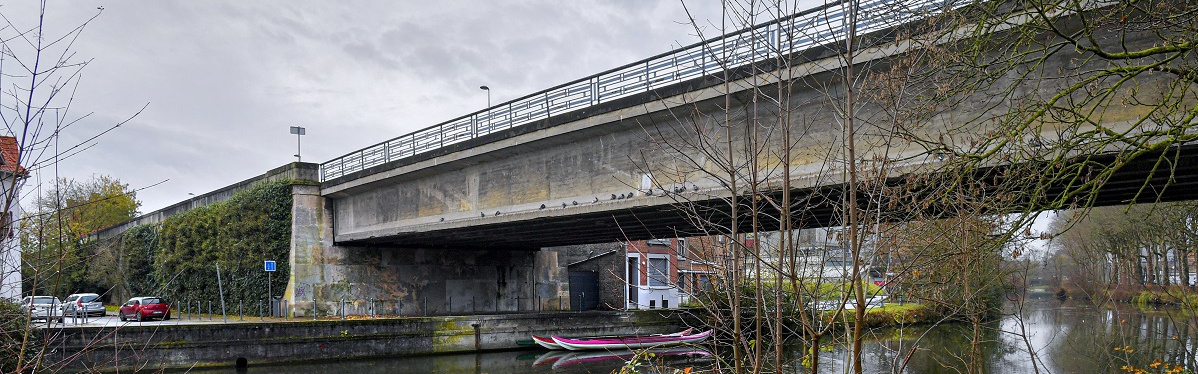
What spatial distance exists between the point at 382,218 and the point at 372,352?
493 centimetres

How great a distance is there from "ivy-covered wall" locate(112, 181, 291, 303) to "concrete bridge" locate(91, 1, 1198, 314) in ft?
3.29

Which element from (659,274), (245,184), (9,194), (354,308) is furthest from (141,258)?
(9,194)

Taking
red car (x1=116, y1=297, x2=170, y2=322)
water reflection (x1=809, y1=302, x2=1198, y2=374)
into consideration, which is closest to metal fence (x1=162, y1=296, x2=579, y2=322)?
red car (x1=116, y1=297, x2=170, y2=322)

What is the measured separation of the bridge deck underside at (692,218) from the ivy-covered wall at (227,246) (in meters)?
3.01

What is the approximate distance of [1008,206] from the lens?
7.99 metres

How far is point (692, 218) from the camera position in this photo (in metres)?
9.94

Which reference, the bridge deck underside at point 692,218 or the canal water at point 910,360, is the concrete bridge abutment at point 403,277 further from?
the canal water at point 910,360

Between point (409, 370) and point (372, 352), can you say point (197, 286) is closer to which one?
point (372, 352)

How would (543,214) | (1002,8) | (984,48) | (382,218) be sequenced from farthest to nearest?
Result: 1. (382,218)
2. (543,214)
3. (1002,8)
4. (984,48)

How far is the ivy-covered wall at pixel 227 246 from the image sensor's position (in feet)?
105

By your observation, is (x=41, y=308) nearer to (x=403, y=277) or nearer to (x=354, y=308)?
(x=354, y=308)

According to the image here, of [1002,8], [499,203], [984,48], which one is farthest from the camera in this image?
[499,203]

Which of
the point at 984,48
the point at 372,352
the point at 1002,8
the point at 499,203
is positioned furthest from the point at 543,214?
the point at 984,48

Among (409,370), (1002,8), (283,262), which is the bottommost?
(409,370)
